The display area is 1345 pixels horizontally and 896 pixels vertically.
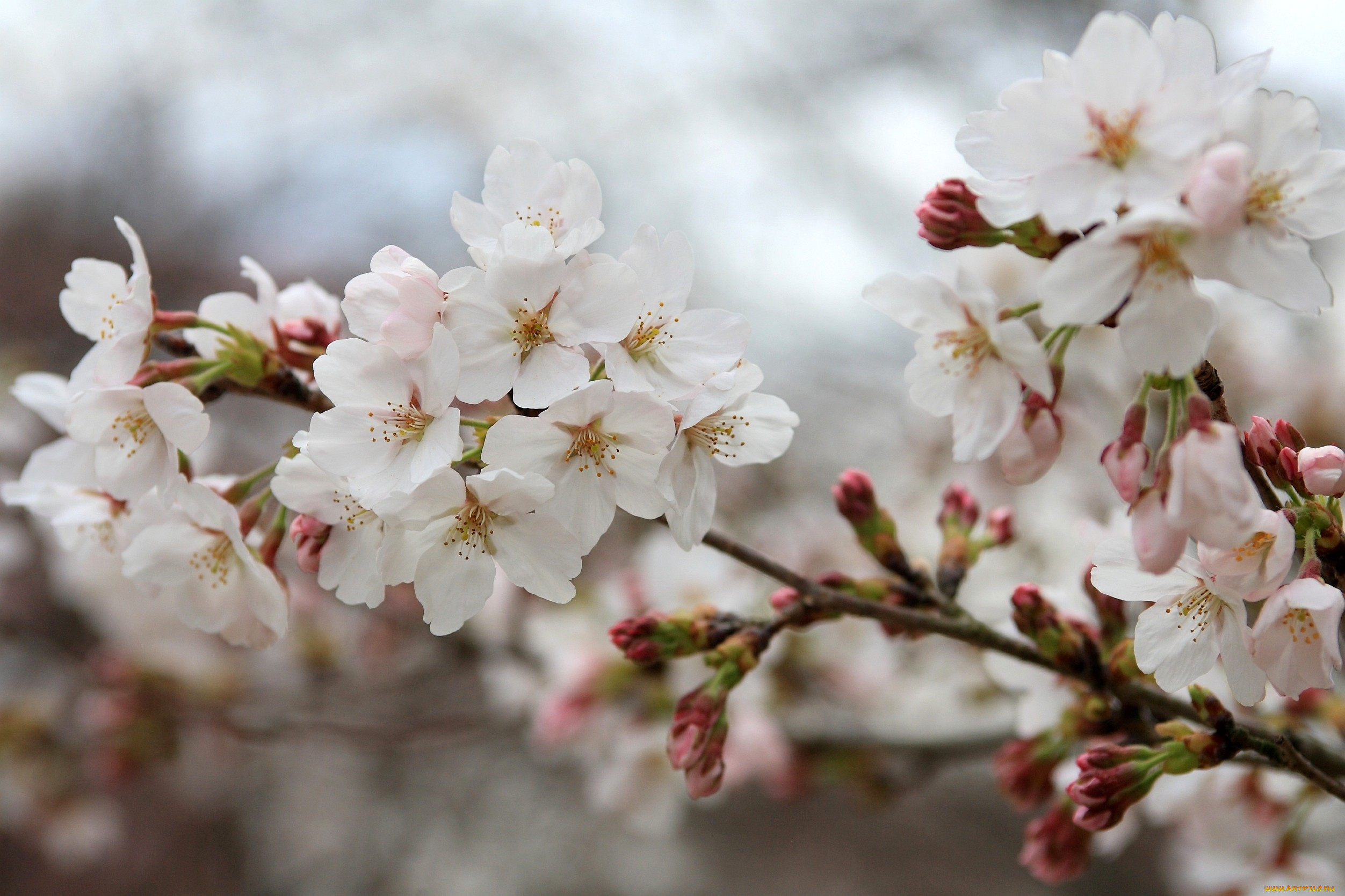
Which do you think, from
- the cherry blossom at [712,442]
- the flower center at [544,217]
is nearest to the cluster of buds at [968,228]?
the cherry blossom at [712,442]

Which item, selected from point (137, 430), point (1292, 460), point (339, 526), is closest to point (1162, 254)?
point (1292, 460)

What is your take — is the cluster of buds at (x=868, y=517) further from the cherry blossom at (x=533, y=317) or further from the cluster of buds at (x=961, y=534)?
the cherry blossom at (x=533, y=317)

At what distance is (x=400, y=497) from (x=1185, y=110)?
66 cm

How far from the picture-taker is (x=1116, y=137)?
62 cm

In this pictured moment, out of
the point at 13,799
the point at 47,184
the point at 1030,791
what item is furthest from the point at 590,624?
the point at 47,184

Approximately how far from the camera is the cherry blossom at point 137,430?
2.68ft

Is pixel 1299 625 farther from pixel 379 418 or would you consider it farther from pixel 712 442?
pixel 379 418

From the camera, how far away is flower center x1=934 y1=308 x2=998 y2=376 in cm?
74

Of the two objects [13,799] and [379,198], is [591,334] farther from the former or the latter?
[379,198]

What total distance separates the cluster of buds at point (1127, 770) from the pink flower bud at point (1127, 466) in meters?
0.30

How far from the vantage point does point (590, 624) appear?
6.77ft

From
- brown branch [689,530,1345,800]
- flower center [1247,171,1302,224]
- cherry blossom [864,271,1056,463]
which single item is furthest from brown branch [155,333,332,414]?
flower center [1247,171,1302,224]

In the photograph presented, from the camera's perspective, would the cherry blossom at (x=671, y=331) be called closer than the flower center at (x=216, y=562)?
Yes

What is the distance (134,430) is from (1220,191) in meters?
0.95
